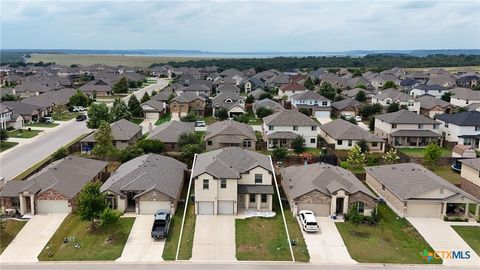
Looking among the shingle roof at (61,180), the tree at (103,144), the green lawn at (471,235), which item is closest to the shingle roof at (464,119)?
the green lawn at (471,235)

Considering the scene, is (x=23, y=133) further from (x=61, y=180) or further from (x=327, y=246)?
(x=327, y=246)

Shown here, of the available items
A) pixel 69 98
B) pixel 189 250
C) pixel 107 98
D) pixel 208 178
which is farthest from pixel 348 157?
pixel 107 98

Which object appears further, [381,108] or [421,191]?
[381,108]

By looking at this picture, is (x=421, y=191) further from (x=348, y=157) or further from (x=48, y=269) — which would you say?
(x=48, y=269)

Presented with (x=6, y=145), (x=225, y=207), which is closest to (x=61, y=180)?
(x=225, y=207)

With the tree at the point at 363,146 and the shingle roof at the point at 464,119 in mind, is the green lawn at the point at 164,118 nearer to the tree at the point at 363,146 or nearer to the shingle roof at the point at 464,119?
the tree at the point at 363,146

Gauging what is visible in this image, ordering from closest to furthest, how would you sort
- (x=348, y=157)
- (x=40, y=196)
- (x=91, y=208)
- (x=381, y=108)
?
1. (x=91, y=208)
2. (x=40, y=196)
3. (x=348, y=157)
4. (x=381, y=108)

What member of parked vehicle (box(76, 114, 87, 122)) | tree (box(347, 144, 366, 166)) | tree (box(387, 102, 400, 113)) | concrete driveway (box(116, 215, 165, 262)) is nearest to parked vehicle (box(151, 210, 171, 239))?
concrete driveway (box(116, 215, 165, 262))
